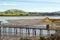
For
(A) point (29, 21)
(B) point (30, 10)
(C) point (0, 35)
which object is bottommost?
(C) point (0, 35)

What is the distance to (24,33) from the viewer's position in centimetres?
506

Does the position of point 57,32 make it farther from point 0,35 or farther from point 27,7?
point 0,35

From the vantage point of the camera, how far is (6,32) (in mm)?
5145

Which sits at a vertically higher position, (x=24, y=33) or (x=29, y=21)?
(x=29, y=21)

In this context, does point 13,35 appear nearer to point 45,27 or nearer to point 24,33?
point 24,33

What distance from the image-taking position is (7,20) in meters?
4.93

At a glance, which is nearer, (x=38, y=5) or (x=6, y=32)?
(x=38, y=5)

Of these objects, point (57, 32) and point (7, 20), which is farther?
point (7, 20)

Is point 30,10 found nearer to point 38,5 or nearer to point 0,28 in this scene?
point 38,5

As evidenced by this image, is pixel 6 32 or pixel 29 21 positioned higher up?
pixel 29 21

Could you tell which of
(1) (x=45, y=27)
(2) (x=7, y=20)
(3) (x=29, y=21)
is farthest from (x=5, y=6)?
(1) (x=45, y=27)

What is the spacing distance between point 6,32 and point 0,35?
19 centimetres

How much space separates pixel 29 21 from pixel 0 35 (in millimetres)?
853

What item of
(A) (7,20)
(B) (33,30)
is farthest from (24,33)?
(A) (7,20)
